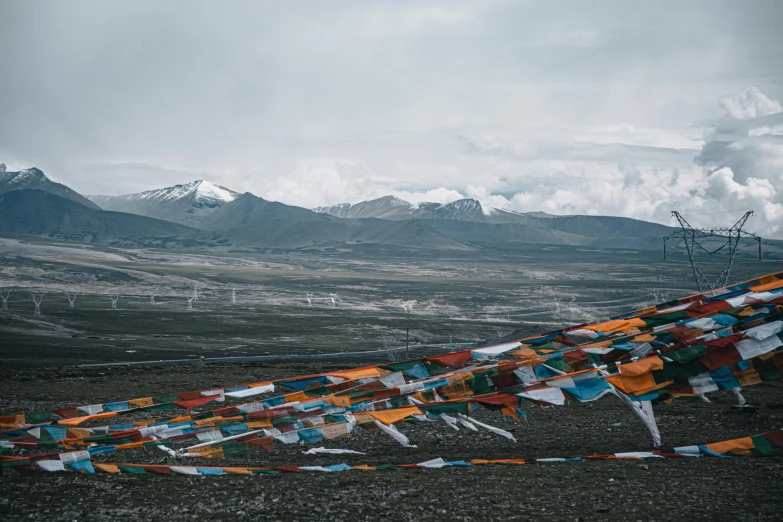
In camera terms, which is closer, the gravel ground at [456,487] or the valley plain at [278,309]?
the gravel ground at [456,487]

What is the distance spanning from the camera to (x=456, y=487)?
14750mm

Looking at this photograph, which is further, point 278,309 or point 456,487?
point 278,309

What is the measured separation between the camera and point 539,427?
2236cm

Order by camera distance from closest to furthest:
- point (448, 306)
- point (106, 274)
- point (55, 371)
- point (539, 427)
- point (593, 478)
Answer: point (593, 478)
point (539, 427)
point (55, 371)
point (448, 306)
point (106, 274)

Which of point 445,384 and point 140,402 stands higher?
point 445,384

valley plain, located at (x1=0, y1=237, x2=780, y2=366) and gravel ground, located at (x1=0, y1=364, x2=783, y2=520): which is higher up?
gravel ground, located at (x1=0, y1=364, x2=783, y2=520)

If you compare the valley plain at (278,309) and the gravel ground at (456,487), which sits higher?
the gravel ground at (456,487)

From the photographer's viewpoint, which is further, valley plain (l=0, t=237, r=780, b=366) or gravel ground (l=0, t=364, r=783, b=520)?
valley plain (l=0, t=237, r=780, b=366)

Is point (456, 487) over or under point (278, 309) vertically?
over

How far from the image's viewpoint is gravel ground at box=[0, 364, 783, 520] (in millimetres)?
13102

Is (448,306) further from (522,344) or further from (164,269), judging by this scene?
(522,344)

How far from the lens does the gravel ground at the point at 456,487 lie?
13102 mm

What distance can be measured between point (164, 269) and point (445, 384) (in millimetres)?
163007

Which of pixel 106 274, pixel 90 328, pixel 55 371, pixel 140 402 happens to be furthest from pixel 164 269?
pixel 140 402
